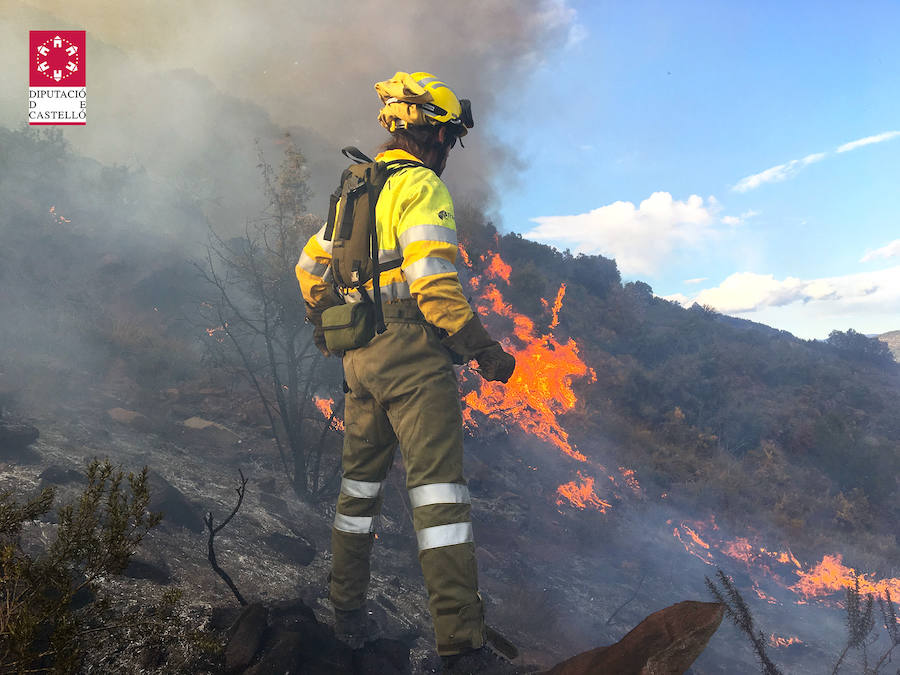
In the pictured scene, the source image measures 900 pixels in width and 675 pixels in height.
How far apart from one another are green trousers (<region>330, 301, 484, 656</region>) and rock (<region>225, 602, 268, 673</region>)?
0.42 metres

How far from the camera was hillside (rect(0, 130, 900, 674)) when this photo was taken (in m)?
4.62

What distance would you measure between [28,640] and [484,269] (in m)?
16.5

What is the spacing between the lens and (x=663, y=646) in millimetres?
1722

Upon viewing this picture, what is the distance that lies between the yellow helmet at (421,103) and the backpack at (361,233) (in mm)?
237

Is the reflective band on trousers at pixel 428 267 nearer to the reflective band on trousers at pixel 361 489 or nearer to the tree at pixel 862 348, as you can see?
the reflective band on trousers at pixel 361 489

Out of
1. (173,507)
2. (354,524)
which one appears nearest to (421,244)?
(354,524)

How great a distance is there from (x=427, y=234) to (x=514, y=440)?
8.58 meters

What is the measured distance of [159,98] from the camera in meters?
21.4

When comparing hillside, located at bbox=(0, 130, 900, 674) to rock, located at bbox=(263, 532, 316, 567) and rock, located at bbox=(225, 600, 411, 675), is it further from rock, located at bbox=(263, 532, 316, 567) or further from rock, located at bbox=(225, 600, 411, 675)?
rock, located at bbox=(225, 600, 411, 675)

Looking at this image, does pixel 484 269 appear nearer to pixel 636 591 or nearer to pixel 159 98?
pixel 636 591

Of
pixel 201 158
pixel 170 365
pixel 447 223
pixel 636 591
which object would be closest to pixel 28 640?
pixel 447 223

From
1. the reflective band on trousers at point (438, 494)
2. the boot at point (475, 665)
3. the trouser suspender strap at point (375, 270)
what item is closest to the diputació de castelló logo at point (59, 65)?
the trouser suspender strap at point (375, 270)

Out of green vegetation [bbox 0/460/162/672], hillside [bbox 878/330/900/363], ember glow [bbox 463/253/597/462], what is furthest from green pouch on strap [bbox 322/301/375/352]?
hillside [bbox 878/330/900/363]

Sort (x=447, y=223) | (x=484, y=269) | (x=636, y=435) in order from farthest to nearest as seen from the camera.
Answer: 1. (x=484, y=269)
2. (x=636, y=435)
3. (x=447, y=223)
